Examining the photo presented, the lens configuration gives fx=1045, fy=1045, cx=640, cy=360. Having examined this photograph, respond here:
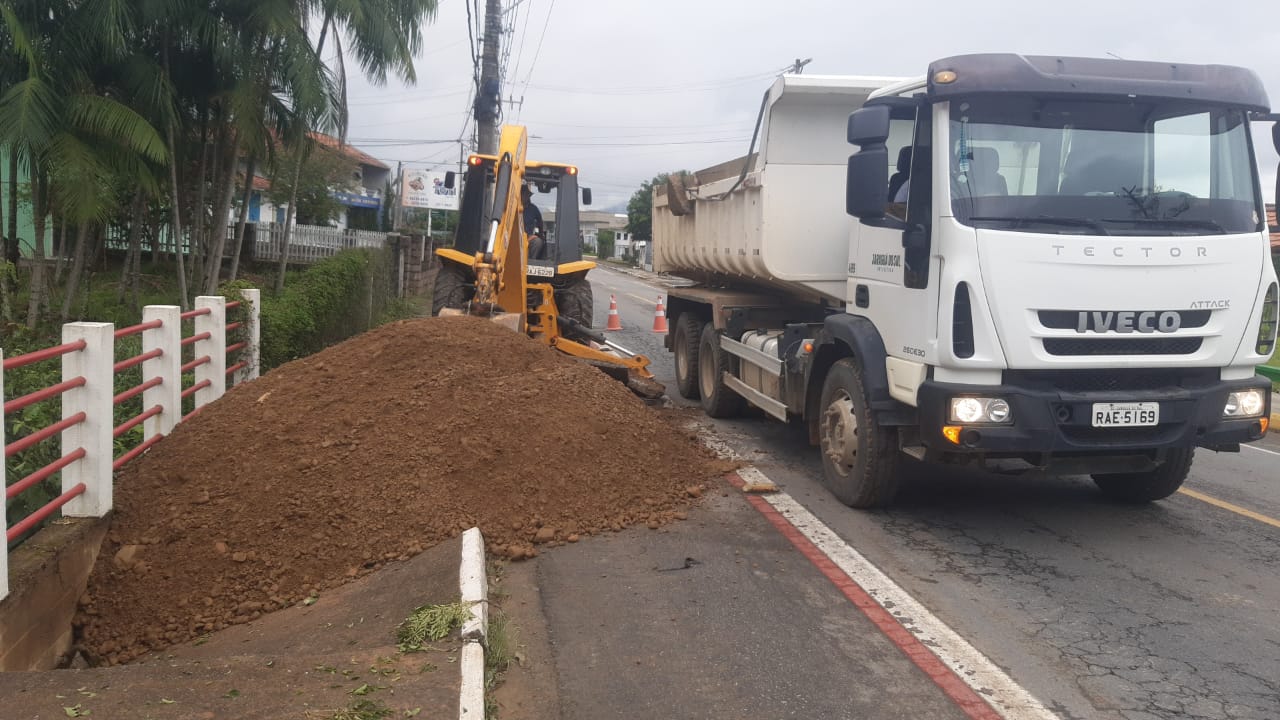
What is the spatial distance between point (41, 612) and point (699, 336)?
8.10 meters

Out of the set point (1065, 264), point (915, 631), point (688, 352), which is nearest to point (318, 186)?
point (688, 352)

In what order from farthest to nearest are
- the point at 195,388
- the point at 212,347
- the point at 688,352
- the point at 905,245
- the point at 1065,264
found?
the point at 688,352 < the point at 212,347 < the point at 195,388 < the point at 905,245 < the point at 1065,264

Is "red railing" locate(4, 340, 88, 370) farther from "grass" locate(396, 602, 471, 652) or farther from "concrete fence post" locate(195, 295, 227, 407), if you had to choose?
"concrete fence post" locate(195, 295, 227, 407)

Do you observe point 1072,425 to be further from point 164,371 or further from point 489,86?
point 489,86

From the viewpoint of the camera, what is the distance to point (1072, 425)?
6.06 metres

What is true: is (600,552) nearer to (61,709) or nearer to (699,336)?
(61,709)

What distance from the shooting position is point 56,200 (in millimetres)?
12719

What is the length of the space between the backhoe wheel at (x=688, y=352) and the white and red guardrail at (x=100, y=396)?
5.34m

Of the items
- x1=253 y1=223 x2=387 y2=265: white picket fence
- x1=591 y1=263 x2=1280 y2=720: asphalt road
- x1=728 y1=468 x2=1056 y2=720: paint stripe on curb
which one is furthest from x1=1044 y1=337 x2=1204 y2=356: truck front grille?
x1=253 y1=223 x2=387 y2=265: white picket fence

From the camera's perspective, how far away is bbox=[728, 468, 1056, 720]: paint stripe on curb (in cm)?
429

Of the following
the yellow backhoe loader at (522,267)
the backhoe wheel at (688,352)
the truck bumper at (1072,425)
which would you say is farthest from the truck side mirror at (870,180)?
the backhoe wheel at (688,352)

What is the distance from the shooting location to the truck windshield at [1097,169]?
611 centimetres

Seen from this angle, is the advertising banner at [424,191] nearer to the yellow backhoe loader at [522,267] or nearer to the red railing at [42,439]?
the yellow backhoe loader at [522,267]

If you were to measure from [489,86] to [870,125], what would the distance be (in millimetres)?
15183
